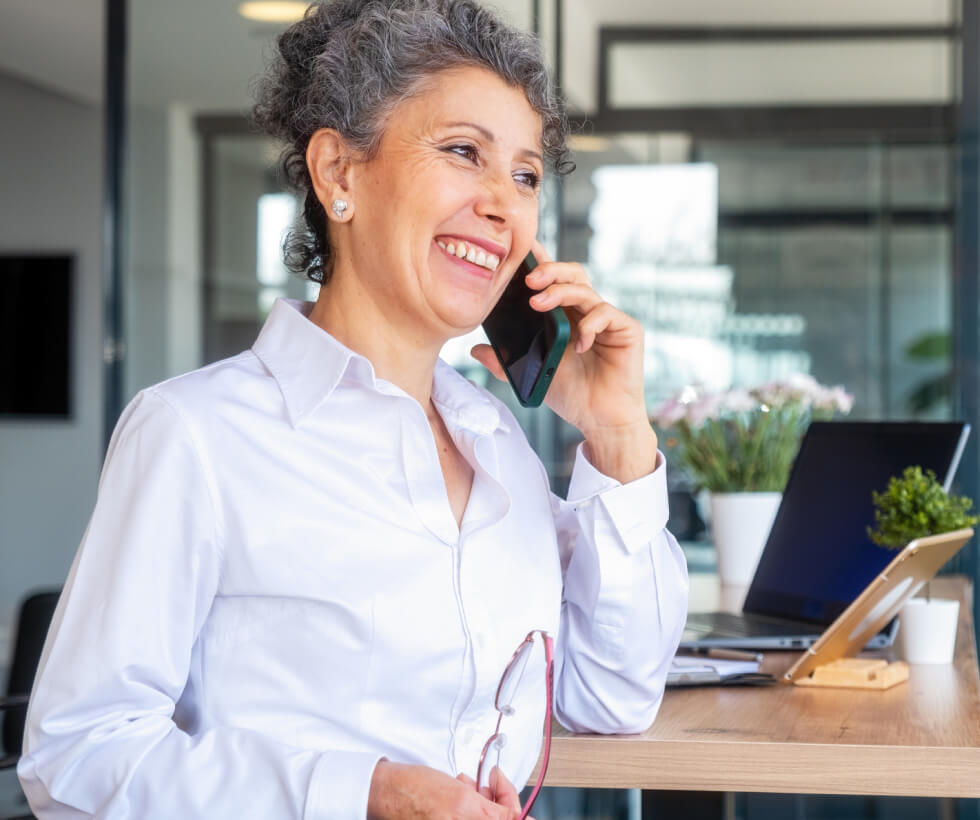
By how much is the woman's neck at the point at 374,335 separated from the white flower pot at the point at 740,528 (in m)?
1.22

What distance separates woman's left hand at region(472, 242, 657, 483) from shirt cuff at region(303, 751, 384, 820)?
0.49 m

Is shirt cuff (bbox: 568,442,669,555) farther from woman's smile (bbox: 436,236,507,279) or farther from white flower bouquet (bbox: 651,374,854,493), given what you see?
white flower bouquet (bbox: 651,374,854,493)

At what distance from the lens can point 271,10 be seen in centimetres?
450

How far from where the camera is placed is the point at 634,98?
14.0 ft

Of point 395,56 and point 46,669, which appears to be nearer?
point 46,669

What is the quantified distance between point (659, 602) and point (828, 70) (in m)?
3.16

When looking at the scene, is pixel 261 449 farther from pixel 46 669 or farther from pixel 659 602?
pixel 659 602

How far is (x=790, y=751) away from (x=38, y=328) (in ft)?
18.6

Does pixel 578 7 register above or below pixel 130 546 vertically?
above

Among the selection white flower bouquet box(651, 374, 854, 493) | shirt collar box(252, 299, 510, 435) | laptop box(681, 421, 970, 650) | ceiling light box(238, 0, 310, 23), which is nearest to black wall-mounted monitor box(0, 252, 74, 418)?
ceiling light box(238, 0, 310, 23)

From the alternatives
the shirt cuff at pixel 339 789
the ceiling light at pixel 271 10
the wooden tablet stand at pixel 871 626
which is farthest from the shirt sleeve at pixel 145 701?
the ceiling light at pixel 271 10

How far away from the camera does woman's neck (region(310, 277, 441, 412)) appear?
4.28ft

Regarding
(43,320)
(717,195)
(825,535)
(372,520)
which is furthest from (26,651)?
(43,320)

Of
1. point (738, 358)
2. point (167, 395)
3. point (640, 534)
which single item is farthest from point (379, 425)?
point (738, 358)
